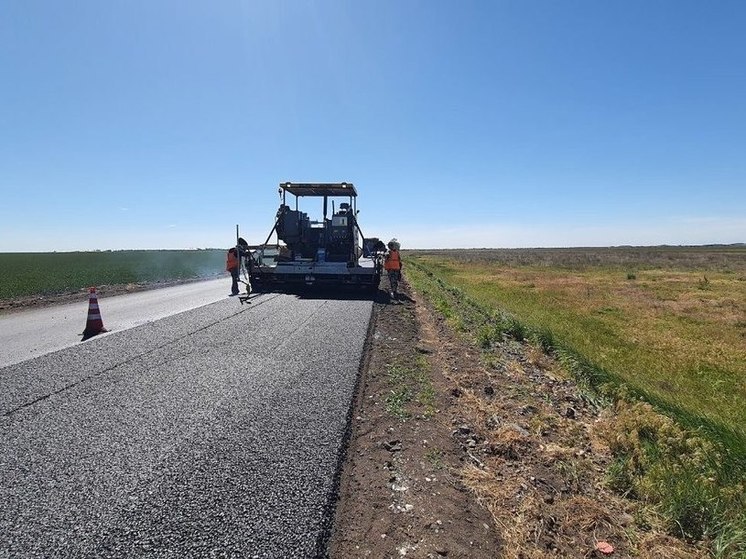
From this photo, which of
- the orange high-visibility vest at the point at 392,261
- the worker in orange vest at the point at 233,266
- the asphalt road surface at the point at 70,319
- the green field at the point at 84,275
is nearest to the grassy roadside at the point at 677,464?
the asphalt road surface at the point at 70,319

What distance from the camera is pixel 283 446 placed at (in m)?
3.52

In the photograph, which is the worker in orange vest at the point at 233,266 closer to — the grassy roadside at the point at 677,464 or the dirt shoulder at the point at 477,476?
the dirt shoulder at the point at 477,476

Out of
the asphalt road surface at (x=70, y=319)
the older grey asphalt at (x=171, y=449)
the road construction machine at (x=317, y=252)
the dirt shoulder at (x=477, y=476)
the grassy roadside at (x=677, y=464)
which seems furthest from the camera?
the road construction machine at (x=317, y=252)

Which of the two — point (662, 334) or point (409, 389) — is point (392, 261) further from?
point (409, 389)

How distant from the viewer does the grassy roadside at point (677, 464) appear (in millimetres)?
2721

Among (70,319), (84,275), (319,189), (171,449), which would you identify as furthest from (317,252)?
(84,275)

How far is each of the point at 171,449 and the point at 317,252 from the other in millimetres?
11842

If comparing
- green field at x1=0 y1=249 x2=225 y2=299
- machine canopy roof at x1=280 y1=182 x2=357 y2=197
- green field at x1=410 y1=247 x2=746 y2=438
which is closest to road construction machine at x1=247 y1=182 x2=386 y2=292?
machine canopy roof at x1=280 y1=182 x2=357 y2=197

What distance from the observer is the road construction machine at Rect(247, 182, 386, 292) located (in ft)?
45.8

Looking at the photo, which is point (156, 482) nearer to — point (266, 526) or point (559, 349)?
point (266, 526)

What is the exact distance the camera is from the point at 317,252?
15047 mm

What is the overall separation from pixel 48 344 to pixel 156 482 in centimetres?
595

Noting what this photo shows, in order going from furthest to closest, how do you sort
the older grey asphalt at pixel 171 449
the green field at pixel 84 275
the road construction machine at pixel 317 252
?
the green field at pixel 84 275
the road construction machine at pixel 317 252
the older grey asphalt at pixel 171 449

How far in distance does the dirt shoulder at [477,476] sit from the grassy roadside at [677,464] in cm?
17
